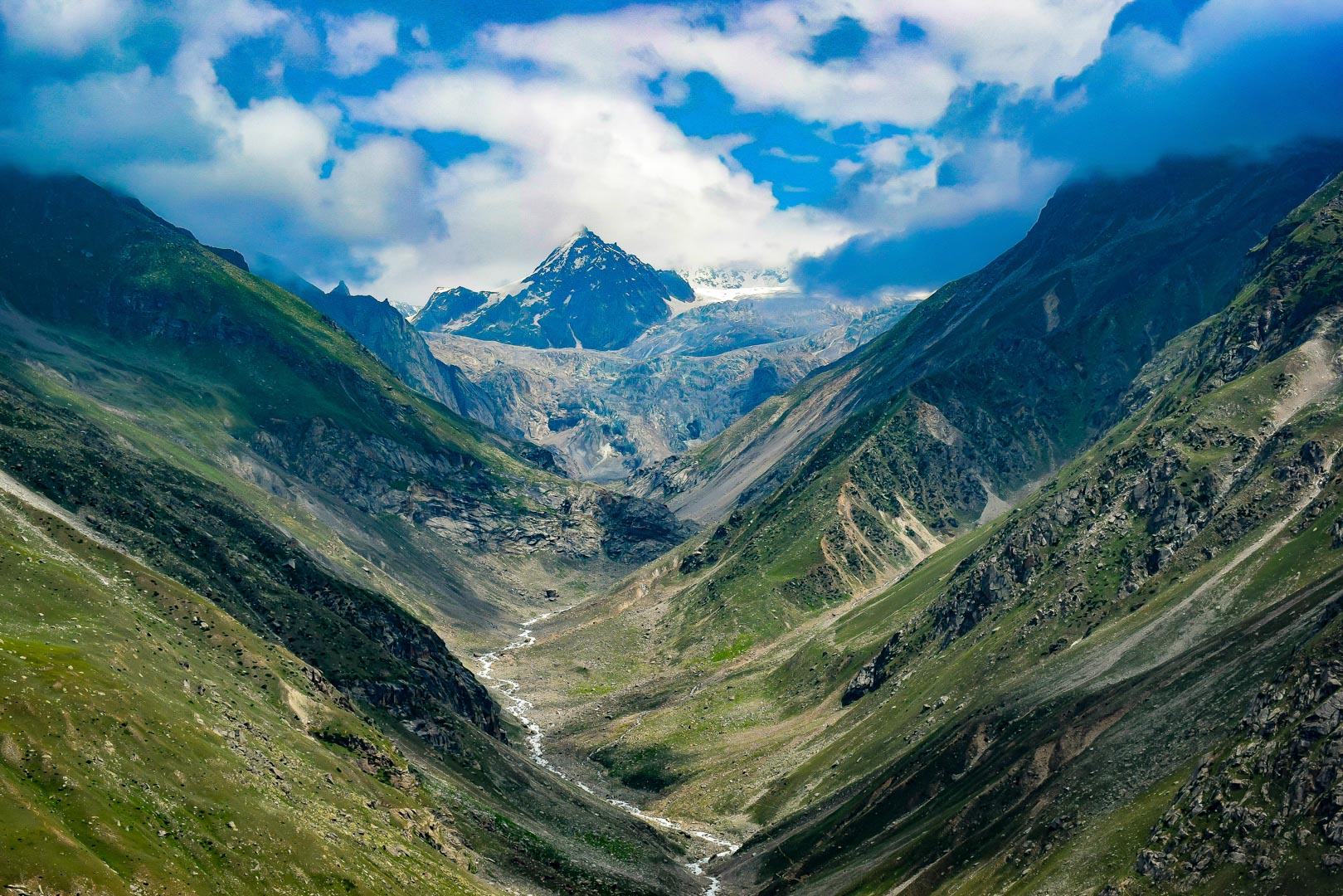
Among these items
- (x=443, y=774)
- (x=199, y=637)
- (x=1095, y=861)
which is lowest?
(x=1095, y=861)

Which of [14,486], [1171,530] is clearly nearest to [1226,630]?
[1171,530]

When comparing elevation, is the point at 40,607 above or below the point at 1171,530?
above

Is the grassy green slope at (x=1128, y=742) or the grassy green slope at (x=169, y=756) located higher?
the grassy green slope at (x=169, y=756)

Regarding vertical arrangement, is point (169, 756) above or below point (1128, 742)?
above

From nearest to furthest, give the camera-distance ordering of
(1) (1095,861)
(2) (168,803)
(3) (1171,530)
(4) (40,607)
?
(2) (168,803) < (1) (1095,861) < (4) (40,607) < (3) (1171,530)

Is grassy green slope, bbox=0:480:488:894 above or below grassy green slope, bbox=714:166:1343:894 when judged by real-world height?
above

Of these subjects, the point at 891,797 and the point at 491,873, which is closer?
the point at 491,873

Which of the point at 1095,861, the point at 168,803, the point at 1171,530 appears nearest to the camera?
the point at 168,803

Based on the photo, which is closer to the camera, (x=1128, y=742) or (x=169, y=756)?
(x=169, y=756)

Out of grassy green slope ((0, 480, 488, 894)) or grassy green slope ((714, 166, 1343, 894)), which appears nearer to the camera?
grassy green slope ((0, 480, 488, 894))

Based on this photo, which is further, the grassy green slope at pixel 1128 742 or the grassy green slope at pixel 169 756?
the grassy green slope at pixel 1128 742

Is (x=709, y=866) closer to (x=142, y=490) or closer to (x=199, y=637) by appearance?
(x=199, y=637)
